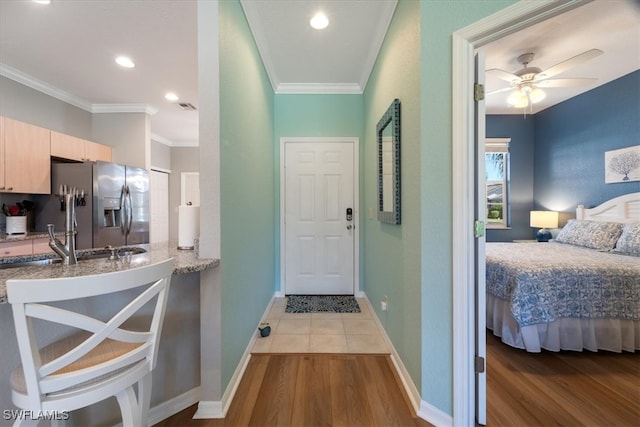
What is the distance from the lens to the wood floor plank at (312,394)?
1396 millimetres

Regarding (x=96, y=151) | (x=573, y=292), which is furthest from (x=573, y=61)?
(x=96, y=151)

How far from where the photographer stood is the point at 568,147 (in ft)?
11.9

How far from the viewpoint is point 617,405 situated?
1486mm

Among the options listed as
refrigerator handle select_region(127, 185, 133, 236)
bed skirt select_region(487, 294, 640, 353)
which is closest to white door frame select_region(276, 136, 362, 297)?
bed skirt select_region(487, 294, 640, 353)

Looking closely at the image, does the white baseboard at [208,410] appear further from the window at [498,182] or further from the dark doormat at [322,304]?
the window at [498,182]

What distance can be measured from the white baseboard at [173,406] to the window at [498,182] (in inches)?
180

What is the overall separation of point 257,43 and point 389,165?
64.8 inches

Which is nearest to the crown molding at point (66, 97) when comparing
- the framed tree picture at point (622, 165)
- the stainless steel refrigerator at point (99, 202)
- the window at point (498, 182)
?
the stainless steel refrigerator at point (99, 202)

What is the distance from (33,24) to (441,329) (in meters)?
3.91

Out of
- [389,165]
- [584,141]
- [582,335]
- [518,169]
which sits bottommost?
[582,335]

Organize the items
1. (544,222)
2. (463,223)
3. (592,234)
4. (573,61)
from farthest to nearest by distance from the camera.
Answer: (544,222) < (592,234) < (573,61) < (463,223)

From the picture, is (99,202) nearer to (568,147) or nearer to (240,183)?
(240,183)

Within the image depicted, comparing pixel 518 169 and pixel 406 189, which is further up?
pixel 518 169

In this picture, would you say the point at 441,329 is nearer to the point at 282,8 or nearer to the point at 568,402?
the point at 568,402
